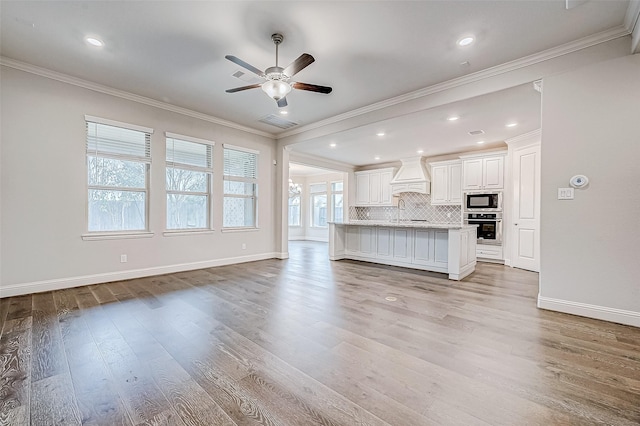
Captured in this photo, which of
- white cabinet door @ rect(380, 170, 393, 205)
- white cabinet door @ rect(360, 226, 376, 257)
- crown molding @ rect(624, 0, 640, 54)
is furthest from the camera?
white cabinet door @ rect(380, 170, 393, 205)

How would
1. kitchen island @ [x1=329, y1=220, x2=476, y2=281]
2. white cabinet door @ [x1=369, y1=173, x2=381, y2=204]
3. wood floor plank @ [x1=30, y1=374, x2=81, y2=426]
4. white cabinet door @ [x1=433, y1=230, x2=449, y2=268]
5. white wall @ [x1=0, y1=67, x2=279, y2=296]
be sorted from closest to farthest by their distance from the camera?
wood floor plank @ [x1=30, y1=374, x2=81, y2=426]
white wall @ [x1=0, y1=67, x2=279, y2=296]
kitchen island @ [x1=329, y1=220, x2=476, y2=281]
white cabinet door @ [x1=433, y1=230, x2=449, y2=268]
white cabinet door @ [x1=369, y1=173, x2=381, y2=204]

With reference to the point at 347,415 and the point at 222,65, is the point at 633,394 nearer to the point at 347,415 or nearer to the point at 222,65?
the point at 347,415

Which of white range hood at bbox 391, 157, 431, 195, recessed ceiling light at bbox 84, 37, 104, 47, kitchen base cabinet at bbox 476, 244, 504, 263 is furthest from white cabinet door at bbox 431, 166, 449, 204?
recessed ceiling light at bbox 84, 37, 104, 47

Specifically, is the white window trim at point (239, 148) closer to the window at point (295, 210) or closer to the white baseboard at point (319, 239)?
the white baseboard at point (319, 239)

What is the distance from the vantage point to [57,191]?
386cm

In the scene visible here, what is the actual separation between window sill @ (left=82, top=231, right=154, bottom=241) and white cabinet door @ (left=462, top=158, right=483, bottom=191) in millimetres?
7077

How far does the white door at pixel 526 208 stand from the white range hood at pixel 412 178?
2.29 m

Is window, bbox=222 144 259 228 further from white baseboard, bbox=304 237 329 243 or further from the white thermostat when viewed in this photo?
the white thermostat

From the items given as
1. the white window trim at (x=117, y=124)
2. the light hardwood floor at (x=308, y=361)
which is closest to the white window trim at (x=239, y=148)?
the white window trim at (x=117, y=124)

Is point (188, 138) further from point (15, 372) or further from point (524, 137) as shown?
point (524, 137)

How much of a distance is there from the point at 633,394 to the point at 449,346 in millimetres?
1043

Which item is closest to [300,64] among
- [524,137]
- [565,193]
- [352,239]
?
[565,193]

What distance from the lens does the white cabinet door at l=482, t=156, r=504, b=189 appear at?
6524 millimetres

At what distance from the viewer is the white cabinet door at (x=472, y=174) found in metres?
6.87
